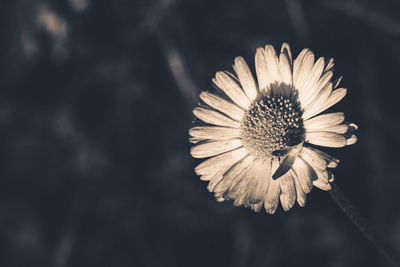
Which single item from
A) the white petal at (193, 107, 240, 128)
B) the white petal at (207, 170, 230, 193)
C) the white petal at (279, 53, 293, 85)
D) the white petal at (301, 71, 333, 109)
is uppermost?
the white petal at (193, 107, 240, 128)

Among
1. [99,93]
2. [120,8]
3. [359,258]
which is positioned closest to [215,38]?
[120,8]

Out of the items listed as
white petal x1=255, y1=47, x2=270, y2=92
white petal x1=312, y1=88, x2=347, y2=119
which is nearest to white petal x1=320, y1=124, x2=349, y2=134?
white petal x1=312, y1=88, x2=347, y2=119

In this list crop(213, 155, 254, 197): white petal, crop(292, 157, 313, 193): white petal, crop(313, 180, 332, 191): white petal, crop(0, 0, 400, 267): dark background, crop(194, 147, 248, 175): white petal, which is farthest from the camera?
crop(0, 0, 400, 267): dark background

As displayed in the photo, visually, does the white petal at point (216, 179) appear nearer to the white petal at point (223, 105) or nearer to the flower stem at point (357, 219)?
the white petal at point (223, 105)

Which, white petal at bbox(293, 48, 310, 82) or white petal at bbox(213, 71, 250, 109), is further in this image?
white petal at bbox(213, 71, 250, 109)

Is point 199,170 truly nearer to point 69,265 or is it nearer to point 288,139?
point 288,139

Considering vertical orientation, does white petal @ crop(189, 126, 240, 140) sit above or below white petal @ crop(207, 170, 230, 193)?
above

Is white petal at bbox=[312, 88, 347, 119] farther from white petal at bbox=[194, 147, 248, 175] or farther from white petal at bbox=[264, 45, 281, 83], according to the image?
white petal at bbox=[194, 147, 248, 175]
